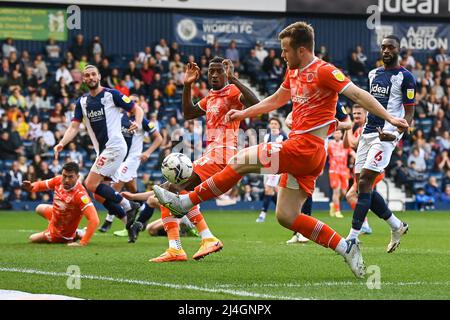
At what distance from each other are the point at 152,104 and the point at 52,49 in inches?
154

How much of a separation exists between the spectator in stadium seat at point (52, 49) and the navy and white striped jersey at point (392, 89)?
19.7 metres

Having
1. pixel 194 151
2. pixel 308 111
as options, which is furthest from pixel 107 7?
pixel 308 111

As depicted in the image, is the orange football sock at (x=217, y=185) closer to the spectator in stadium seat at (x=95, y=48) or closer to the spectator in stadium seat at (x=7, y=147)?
the spectator in stadium seat at (x=7, y=147)

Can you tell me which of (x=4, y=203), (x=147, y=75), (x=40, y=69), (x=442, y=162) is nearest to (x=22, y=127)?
(x=4, y=203)

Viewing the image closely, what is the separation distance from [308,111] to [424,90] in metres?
25.1

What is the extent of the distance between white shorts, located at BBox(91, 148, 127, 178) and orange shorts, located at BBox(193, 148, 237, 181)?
3.30m

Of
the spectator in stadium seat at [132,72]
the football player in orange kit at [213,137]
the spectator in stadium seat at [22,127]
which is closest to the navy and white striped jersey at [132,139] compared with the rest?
the football player in orange kit at [213,137]

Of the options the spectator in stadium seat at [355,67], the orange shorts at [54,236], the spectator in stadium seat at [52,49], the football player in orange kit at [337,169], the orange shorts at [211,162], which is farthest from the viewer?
the spectator in stadium seat at [355,67]

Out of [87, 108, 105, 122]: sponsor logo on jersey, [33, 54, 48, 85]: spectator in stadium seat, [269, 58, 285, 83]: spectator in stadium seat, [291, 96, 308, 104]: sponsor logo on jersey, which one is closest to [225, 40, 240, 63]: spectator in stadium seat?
[269, 58, 285, 83]: spectator in stadium seat

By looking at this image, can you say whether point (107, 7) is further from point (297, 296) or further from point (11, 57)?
point (297, 296)

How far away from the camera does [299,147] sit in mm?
8680

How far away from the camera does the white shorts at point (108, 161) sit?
46.8 ft

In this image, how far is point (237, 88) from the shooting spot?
36.6ft
